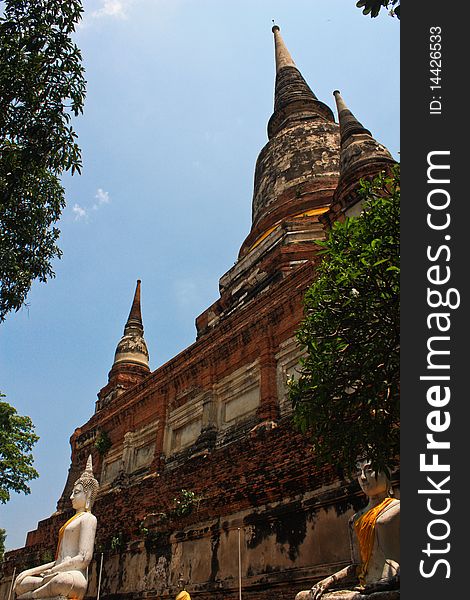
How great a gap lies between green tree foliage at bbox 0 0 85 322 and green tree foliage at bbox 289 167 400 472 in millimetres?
4913

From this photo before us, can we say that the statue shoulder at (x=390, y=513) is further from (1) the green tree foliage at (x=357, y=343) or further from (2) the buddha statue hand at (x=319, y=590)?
(1) the green tree foliage at (x=357, y=343)

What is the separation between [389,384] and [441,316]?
2904 millimetres

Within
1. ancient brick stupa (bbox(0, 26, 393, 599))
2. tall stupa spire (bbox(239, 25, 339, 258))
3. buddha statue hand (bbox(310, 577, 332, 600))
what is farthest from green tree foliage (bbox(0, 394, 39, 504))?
buddha statue hand (bbox(310, 577, 332, 600))

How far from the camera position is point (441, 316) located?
3287mm

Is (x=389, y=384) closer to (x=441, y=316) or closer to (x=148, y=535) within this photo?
(x=441, y=316)

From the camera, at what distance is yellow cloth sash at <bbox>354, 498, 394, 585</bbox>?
476 cm

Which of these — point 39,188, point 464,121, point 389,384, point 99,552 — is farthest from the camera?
point 99,552

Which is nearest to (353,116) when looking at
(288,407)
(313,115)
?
(313,115)

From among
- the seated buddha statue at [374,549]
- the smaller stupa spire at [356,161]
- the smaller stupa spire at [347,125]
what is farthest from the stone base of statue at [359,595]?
the smaller stupa spire at [347,125]

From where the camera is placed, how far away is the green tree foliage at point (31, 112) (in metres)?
8.30

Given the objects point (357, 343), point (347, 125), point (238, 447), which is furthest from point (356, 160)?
point (357, 343)

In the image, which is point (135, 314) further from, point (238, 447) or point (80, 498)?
point (80, 498)

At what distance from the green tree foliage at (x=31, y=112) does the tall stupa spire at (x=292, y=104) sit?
17206mm

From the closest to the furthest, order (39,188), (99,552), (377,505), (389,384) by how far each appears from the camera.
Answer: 1. (377,505)
2. (389,384)
3. (39,188)
4. (99,552)
